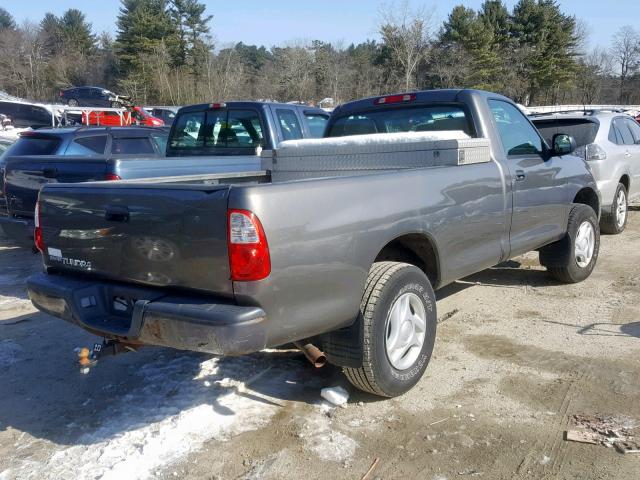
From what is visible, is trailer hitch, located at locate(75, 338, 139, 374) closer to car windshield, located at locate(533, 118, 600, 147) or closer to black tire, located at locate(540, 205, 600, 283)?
black tire, located at locate(540, 205, 600, 283)

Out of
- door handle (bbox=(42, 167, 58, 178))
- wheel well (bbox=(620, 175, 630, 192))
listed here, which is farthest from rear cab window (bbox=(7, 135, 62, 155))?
wheel well (bbox=(620, 175, 630, 192))

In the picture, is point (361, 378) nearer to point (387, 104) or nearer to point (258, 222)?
point (258, 222)

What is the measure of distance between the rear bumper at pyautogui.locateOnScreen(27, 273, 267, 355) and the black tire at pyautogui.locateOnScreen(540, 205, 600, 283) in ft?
12.9

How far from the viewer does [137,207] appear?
316 centimetres

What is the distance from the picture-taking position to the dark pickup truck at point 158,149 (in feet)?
21.3

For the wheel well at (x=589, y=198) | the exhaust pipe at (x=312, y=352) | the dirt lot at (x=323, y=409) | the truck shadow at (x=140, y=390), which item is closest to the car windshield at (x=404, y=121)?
the dirt lot at (x=323, y=409)

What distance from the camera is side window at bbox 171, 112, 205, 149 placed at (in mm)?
8172

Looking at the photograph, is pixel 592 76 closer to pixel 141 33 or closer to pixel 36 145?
pixel 141 33

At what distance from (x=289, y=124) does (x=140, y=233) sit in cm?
521

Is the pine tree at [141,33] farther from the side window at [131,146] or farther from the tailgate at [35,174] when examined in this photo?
the tailgate at [35,174]

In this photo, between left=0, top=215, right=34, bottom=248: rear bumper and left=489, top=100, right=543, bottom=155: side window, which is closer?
left=489, top=100, right=543, bottom=155: side window

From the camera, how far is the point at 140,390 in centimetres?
402

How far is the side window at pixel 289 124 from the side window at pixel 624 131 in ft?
15.1

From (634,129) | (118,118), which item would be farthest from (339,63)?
(634,129)
